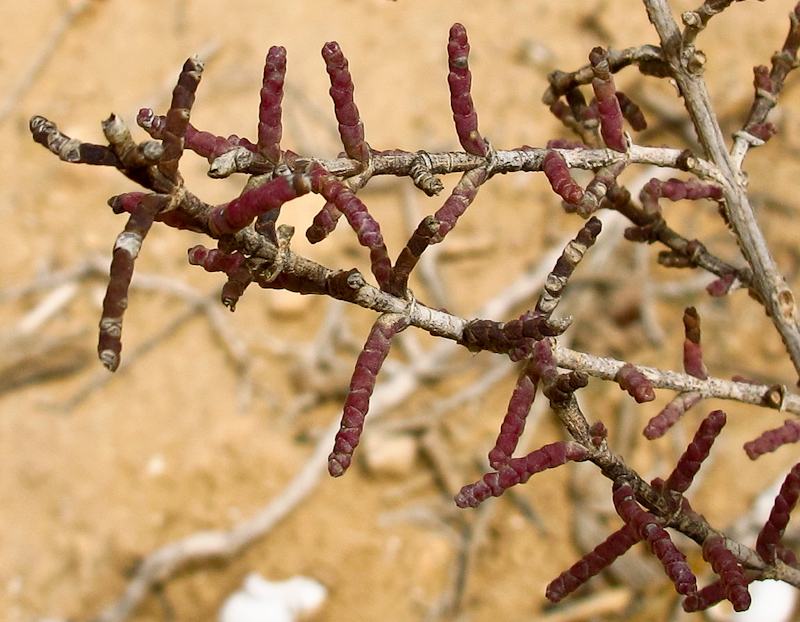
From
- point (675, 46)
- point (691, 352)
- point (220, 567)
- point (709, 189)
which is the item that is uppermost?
point (220, 567)

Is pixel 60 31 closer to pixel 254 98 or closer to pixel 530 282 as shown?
pixel 254 98

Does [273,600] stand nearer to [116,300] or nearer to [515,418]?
[515,418]

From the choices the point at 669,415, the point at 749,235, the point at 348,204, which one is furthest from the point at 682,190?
the point at 348,204

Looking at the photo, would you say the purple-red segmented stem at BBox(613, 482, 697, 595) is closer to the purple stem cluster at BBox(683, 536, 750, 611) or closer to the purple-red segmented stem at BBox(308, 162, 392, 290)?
the purple stem cluster at BBox(683, 536, 750, 611)

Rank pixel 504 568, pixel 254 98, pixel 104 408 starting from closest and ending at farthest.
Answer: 1. pixel 504 568
2. pixel 104 408
3. pixel 254 98

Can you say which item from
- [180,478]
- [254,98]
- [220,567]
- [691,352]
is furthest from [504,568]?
[254,98]

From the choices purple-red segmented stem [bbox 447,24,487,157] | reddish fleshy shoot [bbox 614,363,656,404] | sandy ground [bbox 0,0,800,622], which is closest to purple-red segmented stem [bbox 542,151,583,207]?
purple-red segmented stem [bbox 447,24,487,157]
